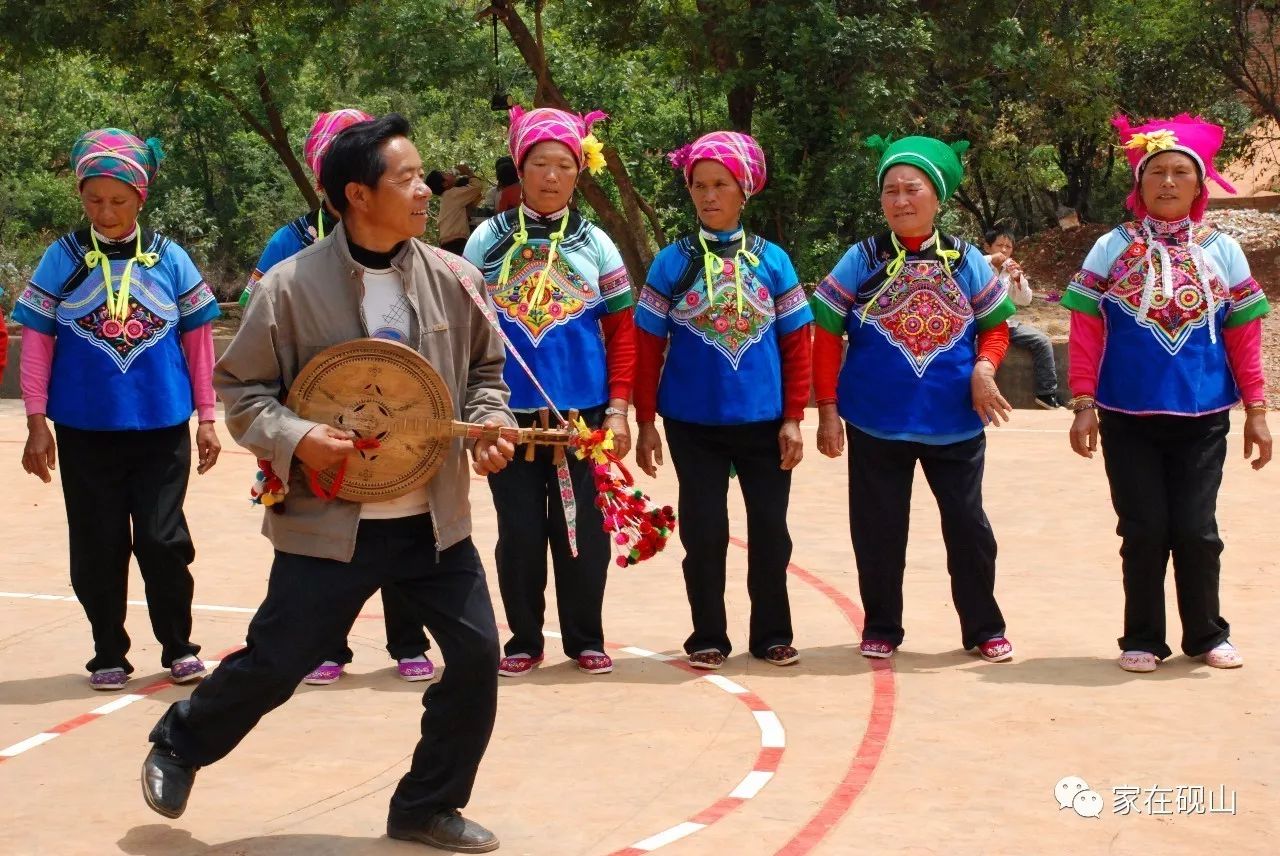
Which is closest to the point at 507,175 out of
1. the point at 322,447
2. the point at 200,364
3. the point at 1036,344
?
the point at 200,364

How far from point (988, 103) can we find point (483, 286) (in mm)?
14300

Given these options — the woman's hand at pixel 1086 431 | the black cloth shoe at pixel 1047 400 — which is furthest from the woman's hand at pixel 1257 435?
the black cloth shoe at pixel 1047 400

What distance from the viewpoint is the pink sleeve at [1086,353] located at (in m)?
6.32

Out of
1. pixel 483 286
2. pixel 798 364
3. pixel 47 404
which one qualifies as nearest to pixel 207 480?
pixel 47 404

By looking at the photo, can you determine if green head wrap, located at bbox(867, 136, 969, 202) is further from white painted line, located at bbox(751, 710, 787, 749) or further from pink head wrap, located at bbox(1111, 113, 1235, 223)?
white painted line, located at bbox(751, 710, 787, 749)

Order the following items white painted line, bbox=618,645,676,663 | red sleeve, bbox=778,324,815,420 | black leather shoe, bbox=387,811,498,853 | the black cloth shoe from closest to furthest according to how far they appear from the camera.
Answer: black leather shoe, bbox=387,811,498,853
red sleeve, bbox=778,324,815,420
white painted line, bbox=618,645,676,663
the black cloth shoe

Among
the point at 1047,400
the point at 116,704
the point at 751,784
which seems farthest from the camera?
the point at 1047,400

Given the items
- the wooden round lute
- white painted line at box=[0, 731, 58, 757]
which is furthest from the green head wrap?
white painted line at box=[0, 731, 58, 757]

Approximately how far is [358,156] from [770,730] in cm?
240

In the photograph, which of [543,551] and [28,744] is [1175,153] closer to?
[543,551]

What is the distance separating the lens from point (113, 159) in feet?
19.9

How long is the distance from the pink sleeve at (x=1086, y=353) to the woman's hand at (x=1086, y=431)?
84 mm

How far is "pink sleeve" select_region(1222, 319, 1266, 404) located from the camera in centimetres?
625

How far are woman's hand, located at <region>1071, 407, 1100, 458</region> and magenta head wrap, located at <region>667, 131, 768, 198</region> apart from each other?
152 centimetres
